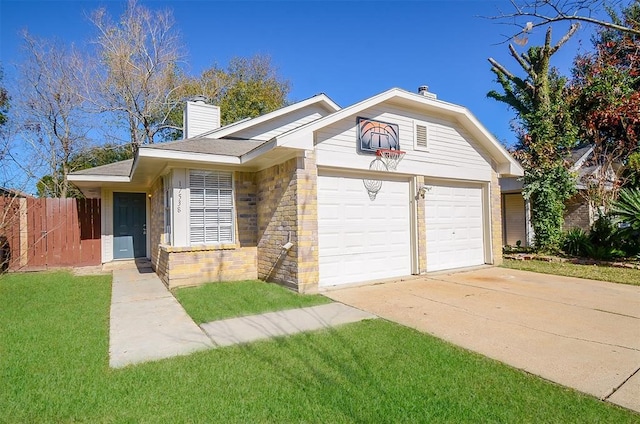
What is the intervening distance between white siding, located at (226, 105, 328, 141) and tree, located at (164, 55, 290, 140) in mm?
11896

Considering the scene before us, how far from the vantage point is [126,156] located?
22.0m

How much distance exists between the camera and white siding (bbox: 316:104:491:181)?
7340mm

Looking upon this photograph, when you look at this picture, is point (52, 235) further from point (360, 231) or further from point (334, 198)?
point (360, 231)

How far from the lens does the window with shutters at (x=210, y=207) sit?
7.71 m

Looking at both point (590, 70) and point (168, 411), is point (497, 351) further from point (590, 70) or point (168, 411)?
point (590, 70)

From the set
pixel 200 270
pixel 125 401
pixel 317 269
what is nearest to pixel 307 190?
pixel 317 269

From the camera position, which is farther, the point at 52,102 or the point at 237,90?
the point at 237,90

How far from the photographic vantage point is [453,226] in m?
9.44

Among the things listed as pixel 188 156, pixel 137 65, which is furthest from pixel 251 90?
pixel 188 156

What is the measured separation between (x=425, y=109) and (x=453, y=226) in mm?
3114

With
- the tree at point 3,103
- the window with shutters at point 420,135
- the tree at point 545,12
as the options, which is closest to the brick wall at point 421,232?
the window with shutters at point 420,135

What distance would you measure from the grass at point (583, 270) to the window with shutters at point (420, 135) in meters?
4.26

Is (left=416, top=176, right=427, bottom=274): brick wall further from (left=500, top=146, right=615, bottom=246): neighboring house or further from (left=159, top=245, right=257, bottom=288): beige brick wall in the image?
(left=500, top=146, right=615, bottom=246): neighboring house

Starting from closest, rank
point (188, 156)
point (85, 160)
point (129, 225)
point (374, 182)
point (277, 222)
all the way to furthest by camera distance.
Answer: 1. point (188, 156)
2. point (277, 222)
3. point (374, 182)
4. point (129, 225)
5. point (85, 160)
